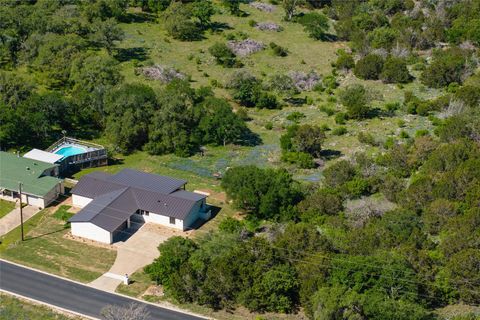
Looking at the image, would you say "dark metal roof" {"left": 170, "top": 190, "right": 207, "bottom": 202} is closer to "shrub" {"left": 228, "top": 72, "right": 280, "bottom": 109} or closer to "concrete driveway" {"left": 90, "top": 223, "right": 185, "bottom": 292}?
"concrete driveway" {"left": 90, "top": 223, "right": 185, "bottom": 292}

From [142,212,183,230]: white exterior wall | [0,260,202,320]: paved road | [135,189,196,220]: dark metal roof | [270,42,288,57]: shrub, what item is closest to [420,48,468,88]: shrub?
[270,42,288,57]: shrub

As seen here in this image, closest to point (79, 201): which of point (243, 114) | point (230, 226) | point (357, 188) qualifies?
point (230, 226)

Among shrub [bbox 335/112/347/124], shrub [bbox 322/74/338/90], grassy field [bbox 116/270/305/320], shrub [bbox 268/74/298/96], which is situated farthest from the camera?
shrub [bbox 322/74/338/90]

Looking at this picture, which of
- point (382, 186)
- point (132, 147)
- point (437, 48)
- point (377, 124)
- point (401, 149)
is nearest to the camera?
point (382, 186)

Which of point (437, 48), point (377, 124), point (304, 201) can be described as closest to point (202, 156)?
point (304, 201)

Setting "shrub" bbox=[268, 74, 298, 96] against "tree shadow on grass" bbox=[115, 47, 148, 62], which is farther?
"tree shadow on grass" bbox=[115, 47, 148, 62]

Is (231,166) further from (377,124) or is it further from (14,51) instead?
(14,51)
